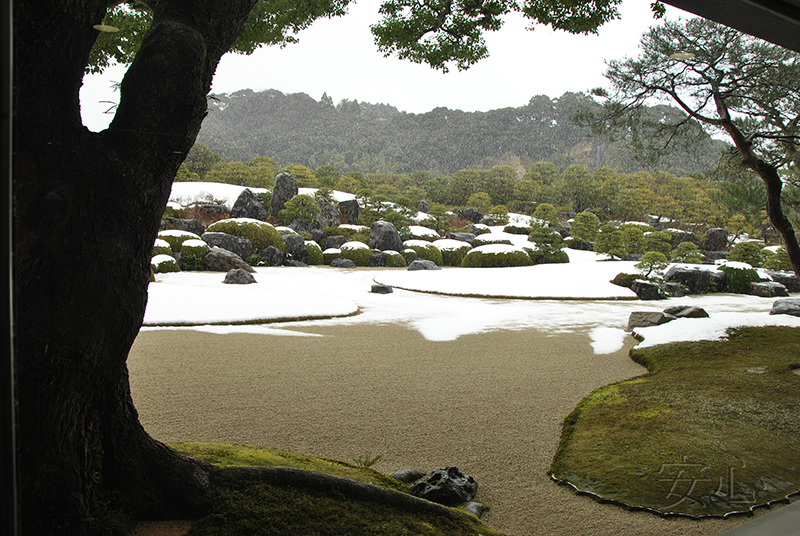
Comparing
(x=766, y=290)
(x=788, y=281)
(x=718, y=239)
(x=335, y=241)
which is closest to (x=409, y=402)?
(x=766, y=290)

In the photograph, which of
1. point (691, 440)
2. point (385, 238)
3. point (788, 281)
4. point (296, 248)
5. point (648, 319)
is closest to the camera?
point (691, 440)

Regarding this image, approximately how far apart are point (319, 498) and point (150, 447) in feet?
1.75

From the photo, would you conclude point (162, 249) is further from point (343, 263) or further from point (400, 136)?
point (400, 136)

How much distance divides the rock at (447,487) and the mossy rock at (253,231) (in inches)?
531

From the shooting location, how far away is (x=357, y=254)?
16.1 m

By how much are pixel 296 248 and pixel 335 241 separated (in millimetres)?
2493

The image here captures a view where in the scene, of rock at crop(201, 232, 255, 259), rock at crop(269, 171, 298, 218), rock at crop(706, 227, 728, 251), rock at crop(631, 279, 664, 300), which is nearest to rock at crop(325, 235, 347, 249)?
rock at crop(269, 171, 298, 218)

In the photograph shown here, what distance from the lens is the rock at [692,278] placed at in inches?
421

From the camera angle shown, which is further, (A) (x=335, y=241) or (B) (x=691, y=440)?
(A) (x=335, y=241)

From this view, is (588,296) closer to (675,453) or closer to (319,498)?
(675,453)

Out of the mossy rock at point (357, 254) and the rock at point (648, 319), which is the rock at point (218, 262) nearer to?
the mossy rock at point (357, 254)

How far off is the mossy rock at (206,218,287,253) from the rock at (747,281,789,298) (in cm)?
1231

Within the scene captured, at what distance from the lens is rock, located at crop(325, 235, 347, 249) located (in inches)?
705

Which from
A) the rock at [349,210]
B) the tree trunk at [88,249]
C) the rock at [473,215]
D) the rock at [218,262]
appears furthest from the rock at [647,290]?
the rock at [473,215]
